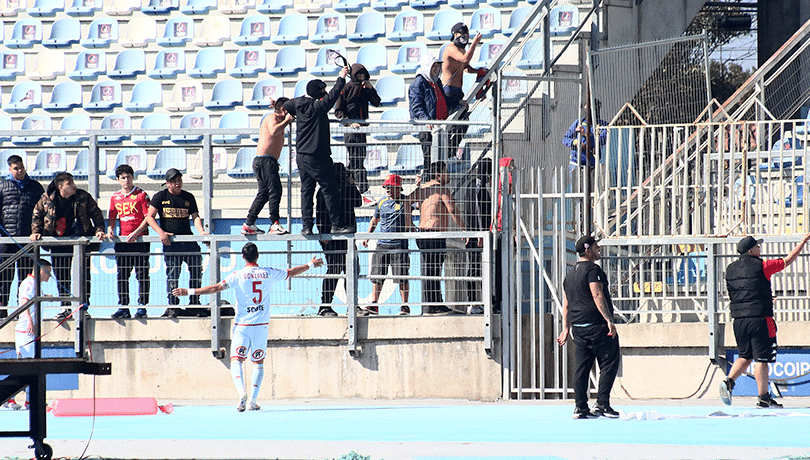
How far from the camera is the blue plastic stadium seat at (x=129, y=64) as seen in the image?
18.3 metres

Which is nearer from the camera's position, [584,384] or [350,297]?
[584,384]

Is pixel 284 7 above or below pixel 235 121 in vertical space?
above

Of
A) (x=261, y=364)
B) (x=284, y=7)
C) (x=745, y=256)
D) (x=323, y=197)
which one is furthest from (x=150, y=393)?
(x=284, y=7)

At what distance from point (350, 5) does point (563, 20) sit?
17.1 ft

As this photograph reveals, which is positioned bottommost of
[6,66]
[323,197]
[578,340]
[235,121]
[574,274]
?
[578,340]

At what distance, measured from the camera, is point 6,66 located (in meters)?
19.1

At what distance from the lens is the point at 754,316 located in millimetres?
9836

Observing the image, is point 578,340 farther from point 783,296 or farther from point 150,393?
point 150,393

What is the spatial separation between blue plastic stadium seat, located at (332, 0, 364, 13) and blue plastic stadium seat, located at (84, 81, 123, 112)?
4.21 metres

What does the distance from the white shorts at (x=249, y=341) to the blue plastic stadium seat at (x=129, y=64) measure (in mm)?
9645

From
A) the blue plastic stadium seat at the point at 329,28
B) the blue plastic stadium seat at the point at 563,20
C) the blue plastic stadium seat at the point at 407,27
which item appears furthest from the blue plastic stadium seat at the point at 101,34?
the blue plastic stadium seat at the point at 563,20

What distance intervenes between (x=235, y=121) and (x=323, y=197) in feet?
20.6

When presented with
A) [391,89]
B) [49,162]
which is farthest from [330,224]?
[49,162]

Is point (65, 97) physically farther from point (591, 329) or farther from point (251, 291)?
point (591, 329)
